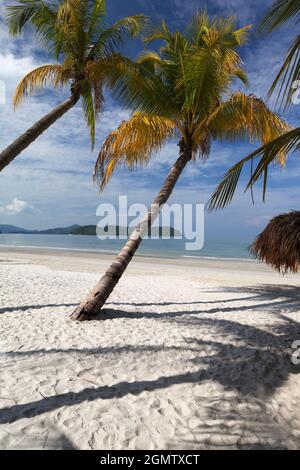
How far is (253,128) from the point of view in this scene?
6.82 m

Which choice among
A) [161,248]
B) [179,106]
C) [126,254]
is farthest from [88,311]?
[161,248]

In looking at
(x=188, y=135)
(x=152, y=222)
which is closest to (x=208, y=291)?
(x=152, y=222)

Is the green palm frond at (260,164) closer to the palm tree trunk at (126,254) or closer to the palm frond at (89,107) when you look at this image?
the palm tree trunk at (126,254)

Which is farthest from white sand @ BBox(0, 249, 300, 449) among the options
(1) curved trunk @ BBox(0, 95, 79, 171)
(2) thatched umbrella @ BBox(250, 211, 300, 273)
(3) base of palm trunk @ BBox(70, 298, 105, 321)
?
(1) curved trunk @ BBox(0, 95, 79, 171)

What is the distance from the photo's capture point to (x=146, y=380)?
3361mm

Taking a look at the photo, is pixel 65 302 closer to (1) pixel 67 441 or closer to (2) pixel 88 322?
(2) pixel 88 322

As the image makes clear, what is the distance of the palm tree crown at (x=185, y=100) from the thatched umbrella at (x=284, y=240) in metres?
1.83

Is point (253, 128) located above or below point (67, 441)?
above

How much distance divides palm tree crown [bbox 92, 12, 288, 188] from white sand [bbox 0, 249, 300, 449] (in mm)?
3706

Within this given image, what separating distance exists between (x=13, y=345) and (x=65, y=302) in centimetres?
264

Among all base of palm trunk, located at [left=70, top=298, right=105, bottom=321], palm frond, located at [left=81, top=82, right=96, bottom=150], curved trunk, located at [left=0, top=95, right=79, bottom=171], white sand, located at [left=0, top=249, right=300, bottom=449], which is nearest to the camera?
white sand, located at [left=0, top=249, right=300, bottom=449]

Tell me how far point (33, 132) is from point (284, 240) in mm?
5469

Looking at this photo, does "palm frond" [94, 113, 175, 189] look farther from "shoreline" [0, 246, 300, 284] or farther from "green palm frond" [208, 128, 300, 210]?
"shoreline" [0, 246, 300, 284]

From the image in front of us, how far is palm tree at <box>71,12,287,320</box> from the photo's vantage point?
6.30 metres
